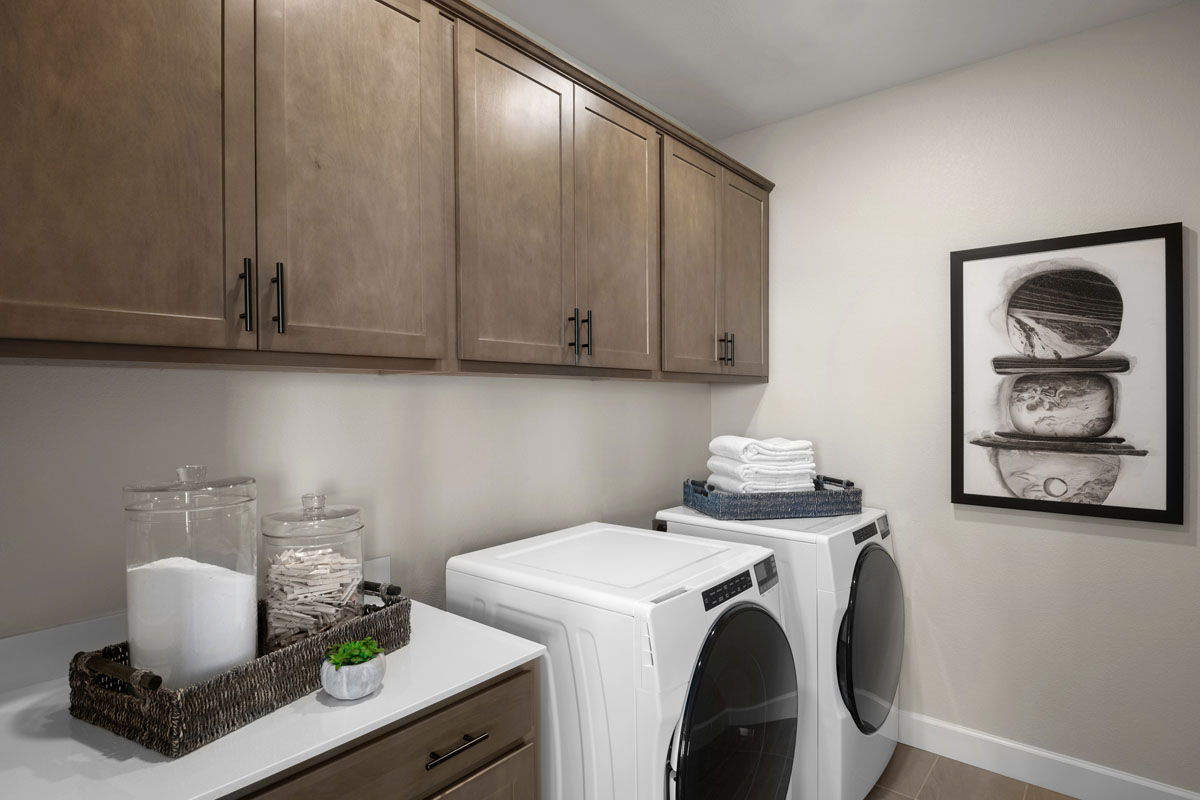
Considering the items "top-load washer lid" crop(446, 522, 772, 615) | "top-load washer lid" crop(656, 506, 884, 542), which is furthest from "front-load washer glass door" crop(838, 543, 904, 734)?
"top-load washer lid" crop(446, 522, 772, 615)

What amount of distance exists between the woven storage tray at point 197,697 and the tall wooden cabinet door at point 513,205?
718 mm

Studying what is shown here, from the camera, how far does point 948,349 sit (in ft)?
7.93

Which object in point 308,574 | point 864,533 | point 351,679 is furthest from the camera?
point 864,533

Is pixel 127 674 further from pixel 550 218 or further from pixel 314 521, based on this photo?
pixel 550 218

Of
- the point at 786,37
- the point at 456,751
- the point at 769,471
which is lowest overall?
the point at 456,751

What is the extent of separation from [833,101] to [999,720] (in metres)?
2.48

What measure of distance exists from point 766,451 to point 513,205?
4.32 feet

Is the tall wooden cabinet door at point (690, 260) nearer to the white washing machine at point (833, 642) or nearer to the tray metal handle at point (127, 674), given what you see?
the white washing machine at point (833, 642)

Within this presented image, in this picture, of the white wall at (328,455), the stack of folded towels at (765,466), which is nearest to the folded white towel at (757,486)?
the stack of folded towels at (765,466)

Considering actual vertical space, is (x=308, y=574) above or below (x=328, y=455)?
below

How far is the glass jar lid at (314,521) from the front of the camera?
1.23 meters

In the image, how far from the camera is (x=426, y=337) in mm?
1395

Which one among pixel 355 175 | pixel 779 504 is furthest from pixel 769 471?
pixel 355 175

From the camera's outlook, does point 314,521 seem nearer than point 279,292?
No
